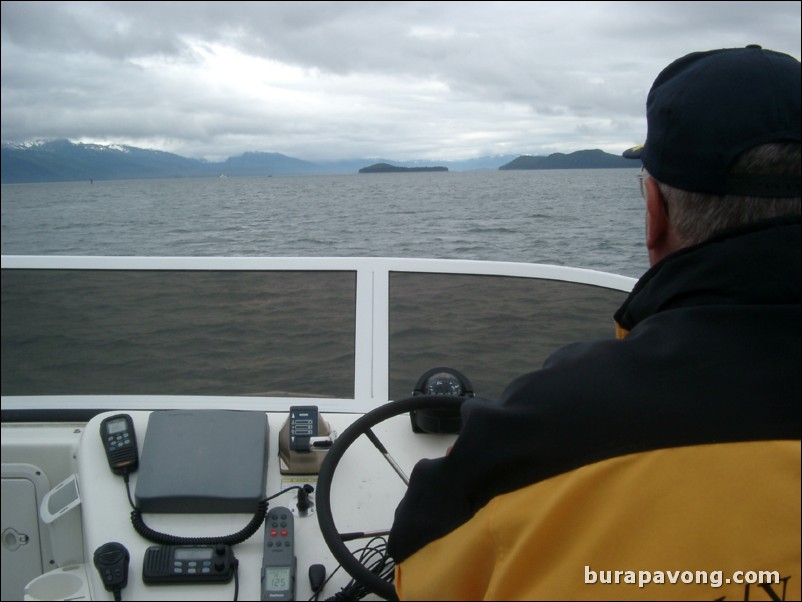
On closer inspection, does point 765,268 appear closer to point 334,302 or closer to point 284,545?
point 284,545

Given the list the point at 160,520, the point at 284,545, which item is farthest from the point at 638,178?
the point at 160,520

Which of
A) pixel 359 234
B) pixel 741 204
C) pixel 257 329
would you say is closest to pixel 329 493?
pixel 741 204

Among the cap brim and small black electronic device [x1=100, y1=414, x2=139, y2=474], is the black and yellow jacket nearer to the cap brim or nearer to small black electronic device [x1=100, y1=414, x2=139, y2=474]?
the cap brim

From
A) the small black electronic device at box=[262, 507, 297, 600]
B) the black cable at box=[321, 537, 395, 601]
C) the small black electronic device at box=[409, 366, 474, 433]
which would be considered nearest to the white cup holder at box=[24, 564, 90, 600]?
the small black electronic device at box=[262, 507, 297, 600]

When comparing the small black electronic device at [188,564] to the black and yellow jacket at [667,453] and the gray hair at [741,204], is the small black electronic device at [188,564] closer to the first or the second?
the black and yellow jacket at [667,453]

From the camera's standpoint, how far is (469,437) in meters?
1.01

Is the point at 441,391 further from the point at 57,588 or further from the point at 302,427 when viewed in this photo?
the point at 57,588

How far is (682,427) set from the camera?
91 centimetres

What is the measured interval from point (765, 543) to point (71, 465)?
2333 mm

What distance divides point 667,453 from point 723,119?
48cm

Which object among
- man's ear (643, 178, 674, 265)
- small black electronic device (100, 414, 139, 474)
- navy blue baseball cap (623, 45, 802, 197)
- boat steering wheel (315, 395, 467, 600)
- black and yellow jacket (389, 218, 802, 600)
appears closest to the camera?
black and yellow jacket (389, 218, 802, 600)

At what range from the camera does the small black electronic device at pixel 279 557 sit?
181cm

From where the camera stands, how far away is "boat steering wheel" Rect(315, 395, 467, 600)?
160 centimetres

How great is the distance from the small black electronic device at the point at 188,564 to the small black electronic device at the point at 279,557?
102 mm
